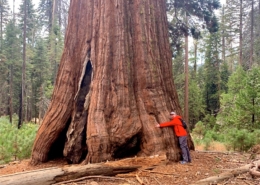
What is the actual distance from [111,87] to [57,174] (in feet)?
7.88

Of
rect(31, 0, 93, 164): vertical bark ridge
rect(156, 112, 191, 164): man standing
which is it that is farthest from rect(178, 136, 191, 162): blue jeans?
rect(31, 0, 93, 164): vertical bark ridge

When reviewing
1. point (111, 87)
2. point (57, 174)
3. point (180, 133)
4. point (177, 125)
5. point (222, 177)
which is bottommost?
point (222, 177)

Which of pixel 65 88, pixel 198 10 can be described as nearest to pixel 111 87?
pixel 65 88

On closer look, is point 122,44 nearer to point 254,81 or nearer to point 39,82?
point 254,81

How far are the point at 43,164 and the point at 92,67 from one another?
8.54ft

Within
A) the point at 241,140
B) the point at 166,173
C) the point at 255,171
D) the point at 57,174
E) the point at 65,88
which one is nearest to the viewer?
the point at 57,174

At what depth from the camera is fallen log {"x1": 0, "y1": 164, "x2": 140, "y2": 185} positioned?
4.38 metres

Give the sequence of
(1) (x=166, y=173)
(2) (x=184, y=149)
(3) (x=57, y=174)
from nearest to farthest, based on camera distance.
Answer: (3) (x=57, y=174) < (1) (x=166, y=173) < (2) (x=184, y=149)

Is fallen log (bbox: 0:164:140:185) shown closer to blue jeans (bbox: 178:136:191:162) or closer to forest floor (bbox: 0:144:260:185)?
forest floor (bbox: 0:144:260:185)

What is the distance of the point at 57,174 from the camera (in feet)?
15.8

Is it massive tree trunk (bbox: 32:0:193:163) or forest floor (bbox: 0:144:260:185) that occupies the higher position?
massive tree trunk (bbox: 32:0:193:163)

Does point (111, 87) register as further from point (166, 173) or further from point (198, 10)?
point (198, 10)

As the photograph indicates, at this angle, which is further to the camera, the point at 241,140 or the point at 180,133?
the point at 241,140

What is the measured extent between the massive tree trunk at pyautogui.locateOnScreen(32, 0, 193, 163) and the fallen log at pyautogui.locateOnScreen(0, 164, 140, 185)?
61 centimetres
